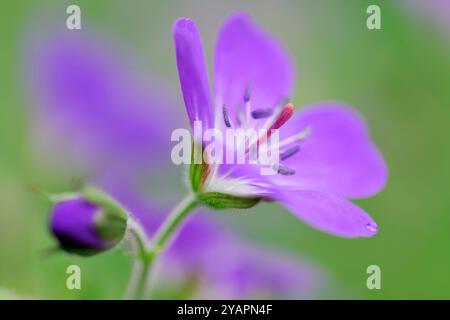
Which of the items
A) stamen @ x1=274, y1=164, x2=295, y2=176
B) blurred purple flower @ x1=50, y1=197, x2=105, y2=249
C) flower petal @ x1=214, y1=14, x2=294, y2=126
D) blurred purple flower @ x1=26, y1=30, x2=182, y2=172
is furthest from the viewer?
blurred purple flower @ x1=26, y1=30, x2=182, y2=172

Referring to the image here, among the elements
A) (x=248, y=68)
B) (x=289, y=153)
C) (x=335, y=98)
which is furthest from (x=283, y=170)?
(x=335, y=98)

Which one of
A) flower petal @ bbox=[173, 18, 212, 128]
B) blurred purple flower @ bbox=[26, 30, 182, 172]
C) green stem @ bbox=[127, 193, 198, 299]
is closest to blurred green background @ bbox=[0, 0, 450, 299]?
blurred purple flower @ bbox=[26, 30, 182, 172]

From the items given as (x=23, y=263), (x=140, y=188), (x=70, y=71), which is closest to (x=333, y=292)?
(x=140, y=188)

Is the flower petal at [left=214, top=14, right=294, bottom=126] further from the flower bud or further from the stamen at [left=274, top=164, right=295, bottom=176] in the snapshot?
the flower bud

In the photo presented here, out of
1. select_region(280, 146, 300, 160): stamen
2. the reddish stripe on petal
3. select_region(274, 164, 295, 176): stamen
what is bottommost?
select_region(274, 164, 295, 176): stamen

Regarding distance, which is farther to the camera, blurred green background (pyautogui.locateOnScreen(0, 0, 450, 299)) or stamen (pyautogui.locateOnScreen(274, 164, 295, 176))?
blurred green background (pyautogui.locateOnScreen(0, 0, 450, 299))

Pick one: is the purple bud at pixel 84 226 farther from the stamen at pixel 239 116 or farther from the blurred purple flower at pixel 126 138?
the blurred purple flower at pixel 126 138

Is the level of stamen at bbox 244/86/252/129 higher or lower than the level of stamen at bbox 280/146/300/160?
higher
